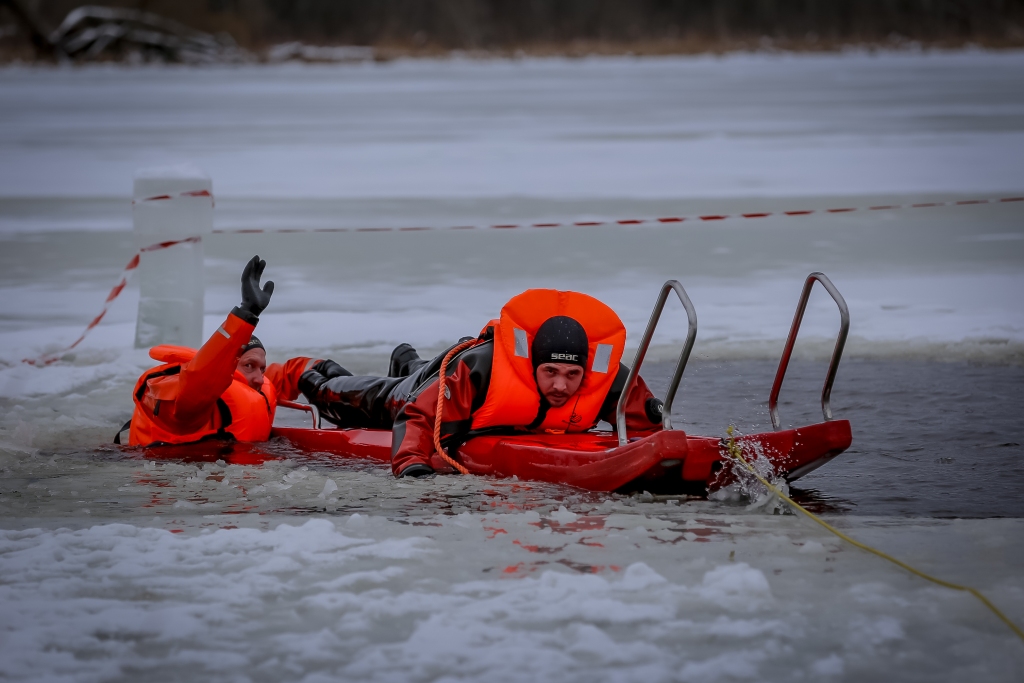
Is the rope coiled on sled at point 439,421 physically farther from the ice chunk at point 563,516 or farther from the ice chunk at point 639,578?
the ice chunk at point 639,578

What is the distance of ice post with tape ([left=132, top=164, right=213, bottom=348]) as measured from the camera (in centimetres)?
625

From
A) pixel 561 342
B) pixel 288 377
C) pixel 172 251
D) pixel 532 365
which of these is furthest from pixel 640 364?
pixel 172 251

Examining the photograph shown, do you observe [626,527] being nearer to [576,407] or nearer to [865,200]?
[576,407]

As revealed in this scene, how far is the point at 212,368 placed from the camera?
176 inches

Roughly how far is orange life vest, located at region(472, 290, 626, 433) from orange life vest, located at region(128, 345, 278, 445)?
1050 millimetres

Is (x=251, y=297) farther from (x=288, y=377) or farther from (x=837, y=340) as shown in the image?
(x=837, y=340)

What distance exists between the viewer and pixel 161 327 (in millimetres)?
6312

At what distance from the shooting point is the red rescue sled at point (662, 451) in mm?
3775

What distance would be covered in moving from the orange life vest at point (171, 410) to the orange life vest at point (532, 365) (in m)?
1.05

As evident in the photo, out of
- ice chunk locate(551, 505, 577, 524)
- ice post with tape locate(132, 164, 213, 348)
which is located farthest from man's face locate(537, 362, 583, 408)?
ice post with tape locate(132, 164, 213, 348)

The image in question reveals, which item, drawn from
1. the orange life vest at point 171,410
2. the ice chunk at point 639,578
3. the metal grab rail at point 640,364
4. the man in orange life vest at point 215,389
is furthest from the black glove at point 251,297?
the ice chunk at point 639,578

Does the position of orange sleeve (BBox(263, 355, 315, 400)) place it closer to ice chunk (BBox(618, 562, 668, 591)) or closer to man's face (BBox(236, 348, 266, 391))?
man's face (BBox(236, 348, 266, 391))

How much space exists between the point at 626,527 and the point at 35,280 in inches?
230

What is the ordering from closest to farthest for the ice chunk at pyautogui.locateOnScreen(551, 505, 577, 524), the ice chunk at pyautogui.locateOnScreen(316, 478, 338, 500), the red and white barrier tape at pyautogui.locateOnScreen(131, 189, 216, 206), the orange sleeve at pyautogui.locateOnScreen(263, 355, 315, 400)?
1. the ice chunk at pyautogui.locateOnScreen(551, 505, 577, 524)
2. the ice chunk at pyautogui.locateOnScreen(316, 478, 338, 500)
3. the orange sleeve at pyautogui.locateOnScreen(263, 355, 315, 400)
4. the red and white barrier tape at pyautogui.locateOnScreen(131, 189, 216, 206)
